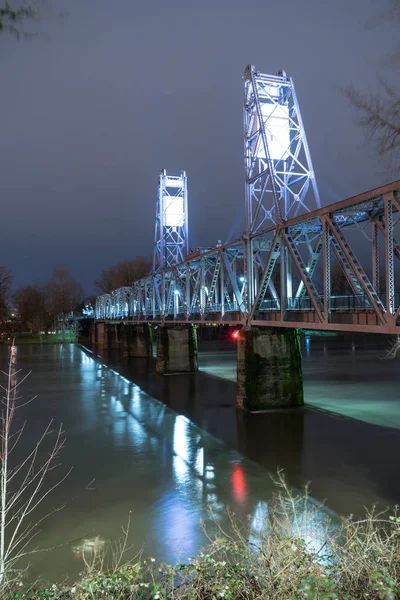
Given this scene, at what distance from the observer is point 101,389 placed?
34.9 m

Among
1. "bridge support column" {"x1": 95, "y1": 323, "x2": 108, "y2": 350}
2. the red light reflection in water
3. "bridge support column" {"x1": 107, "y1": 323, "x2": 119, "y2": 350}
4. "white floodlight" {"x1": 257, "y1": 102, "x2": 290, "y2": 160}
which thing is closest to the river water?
the red light reflection in water

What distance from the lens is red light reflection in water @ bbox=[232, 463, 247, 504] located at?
13.1m

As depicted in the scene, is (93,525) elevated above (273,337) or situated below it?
below

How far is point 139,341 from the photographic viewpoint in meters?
61.0

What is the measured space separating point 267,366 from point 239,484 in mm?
9545

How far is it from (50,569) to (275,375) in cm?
1563

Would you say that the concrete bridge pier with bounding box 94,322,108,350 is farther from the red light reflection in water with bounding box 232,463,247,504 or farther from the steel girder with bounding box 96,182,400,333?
the red light reflection in water with bounding box 232,463,247,504

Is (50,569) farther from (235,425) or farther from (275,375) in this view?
(275,375)

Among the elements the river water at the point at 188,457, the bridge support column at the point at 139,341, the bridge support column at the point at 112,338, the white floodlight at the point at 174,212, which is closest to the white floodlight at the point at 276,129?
the river water at the point at 188,457

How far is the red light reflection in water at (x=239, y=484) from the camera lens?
43.1ft

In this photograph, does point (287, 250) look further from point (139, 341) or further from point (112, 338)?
point (112, 338)

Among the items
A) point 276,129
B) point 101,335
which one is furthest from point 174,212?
point 101,335

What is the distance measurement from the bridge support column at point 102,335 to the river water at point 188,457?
49.5 meters

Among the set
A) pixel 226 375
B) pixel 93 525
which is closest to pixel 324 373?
pixel 226 375
